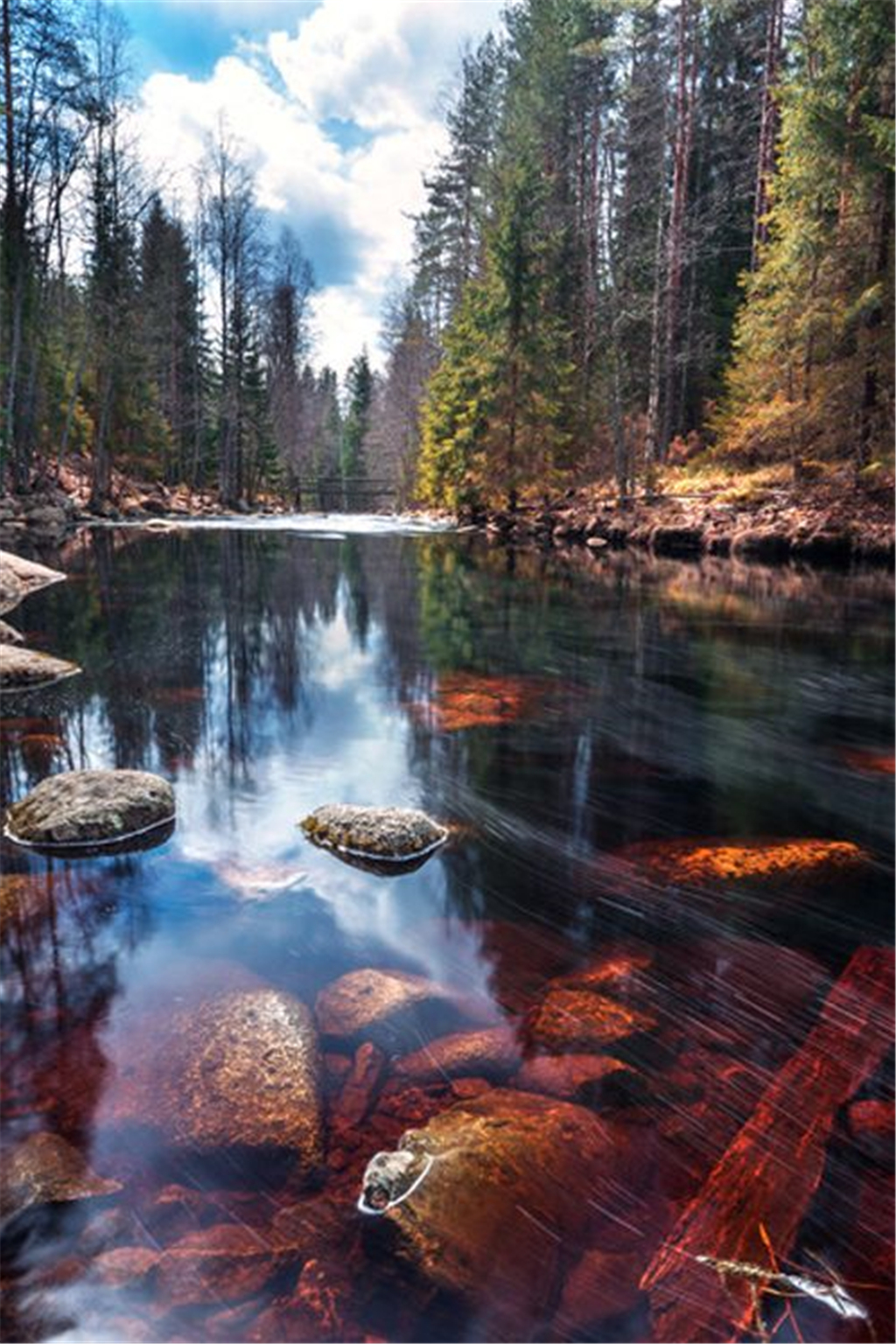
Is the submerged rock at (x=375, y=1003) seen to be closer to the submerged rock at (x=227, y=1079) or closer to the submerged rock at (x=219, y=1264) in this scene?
the submerged rock at (x=227, y=1079)

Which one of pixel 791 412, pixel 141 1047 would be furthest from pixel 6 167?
pixel 141 1047

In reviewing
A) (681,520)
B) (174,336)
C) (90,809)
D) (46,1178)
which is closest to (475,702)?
(90,809)

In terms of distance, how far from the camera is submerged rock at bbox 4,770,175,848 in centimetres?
409

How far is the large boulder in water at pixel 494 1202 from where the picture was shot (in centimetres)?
185

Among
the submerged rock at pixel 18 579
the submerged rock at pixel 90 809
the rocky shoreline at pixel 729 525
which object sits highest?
the rocky shoreline at pixel 729 525

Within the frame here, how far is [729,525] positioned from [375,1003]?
63.9ft

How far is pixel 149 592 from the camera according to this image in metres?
12.9

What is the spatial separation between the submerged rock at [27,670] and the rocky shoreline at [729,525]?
16.2 metres

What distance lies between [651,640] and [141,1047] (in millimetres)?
8794

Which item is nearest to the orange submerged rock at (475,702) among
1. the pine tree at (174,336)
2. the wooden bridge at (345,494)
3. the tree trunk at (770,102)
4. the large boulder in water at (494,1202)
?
the large boulder in water at (494,1202)

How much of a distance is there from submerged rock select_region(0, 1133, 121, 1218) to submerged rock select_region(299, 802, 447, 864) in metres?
2.09

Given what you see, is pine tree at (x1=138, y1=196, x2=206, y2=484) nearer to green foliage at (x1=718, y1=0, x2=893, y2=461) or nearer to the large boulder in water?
green foliage at (x1=718, y1=0, x2=893, y2=461)

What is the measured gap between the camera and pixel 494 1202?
80.4 inches

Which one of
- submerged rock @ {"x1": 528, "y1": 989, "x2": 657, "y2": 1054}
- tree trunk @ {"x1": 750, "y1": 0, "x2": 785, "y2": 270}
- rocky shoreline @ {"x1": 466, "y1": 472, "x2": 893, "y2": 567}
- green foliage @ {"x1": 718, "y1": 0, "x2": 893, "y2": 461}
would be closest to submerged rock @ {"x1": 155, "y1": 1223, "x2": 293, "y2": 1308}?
submerged rock @ {"x1": 528, "y1": 989, "x2": 657, "y2": 1054}
